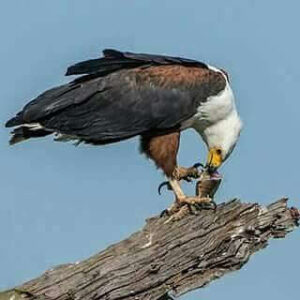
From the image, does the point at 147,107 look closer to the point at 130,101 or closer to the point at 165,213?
the point at 130,101

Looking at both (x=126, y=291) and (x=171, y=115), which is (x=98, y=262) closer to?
(x=126, y=291)

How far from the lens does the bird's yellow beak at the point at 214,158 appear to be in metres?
9.35

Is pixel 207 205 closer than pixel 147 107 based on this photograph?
Yes

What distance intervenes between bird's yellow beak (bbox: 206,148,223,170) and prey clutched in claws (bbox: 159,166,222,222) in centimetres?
11

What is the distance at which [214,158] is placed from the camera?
9414 mm

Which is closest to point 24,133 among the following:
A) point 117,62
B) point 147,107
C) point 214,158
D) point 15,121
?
point 15,121

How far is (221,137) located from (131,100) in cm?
91

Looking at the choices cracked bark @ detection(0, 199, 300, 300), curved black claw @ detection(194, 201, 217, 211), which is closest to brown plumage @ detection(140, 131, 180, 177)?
curved black claw @ detection(194, 201, 217, 211)

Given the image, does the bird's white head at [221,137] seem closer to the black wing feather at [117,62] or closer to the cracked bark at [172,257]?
the black wing feather at [117,62]

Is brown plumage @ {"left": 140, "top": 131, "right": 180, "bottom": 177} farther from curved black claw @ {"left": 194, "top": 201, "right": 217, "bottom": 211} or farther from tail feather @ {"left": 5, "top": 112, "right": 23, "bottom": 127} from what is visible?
tail feather @ {"left": 5, "top": 112, "right": 23, "bottom": 127}

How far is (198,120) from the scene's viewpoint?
368 inches

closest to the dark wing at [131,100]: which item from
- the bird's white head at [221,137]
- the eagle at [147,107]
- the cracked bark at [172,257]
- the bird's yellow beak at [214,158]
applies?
the eagle at [147,107]

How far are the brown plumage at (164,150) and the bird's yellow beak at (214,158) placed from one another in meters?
0.45

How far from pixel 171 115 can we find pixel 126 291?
234 centimetres
